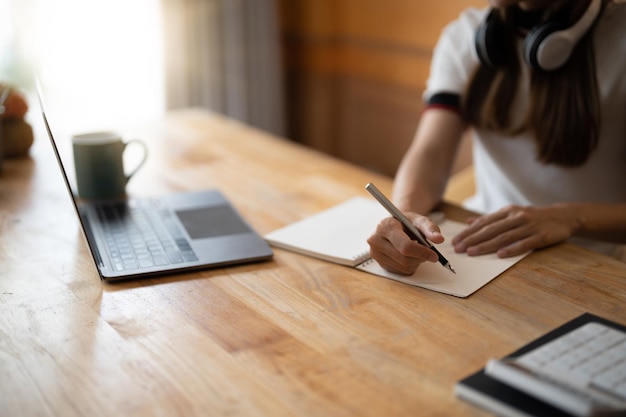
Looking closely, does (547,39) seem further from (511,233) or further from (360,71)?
(360,71)

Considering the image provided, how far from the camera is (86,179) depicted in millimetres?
1434

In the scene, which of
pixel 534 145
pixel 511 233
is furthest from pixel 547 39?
pixel 511 233

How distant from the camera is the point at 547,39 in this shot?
4.29ft

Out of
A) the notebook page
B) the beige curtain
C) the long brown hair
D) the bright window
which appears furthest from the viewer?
the beige curtain

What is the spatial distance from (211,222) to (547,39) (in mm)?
704

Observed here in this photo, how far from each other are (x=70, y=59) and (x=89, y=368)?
2.34 metres

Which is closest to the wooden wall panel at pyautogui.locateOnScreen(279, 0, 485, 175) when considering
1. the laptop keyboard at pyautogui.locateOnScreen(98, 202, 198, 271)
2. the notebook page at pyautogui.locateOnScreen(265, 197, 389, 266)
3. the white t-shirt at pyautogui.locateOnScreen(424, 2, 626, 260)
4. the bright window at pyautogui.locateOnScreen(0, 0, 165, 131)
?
the bright window at pyautogui.locateOnScreen(0, 0, 165, 131)

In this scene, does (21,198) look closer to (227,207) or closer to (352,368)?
(227,207)

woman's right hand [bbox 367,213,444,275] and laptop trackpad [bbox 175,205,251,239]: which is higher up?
woman's right hand [bbox 367,213,444,275]

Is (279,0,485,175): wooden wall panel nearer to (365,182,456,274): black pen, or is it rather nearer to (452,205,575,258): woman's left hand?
(452,205,575,258): woman's left hand

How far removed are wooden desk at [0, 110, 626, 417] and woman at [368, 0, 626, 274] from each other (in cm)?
10

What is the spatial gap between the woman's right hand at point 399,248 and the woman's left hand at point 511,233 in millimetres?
97

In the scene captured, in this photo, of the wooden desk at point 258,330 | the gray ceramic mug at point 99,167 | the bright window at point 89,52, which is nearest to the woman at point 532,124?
the wooden desk at point 258,330

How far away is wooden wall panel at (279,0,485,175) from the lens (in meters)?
2.93
